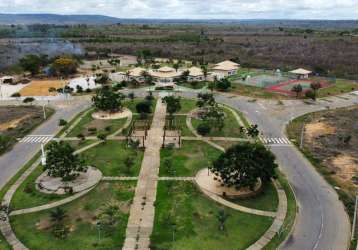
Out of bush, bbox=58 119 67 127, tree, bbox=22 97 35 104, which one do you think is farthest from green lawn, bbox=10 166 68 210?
tree, bbox=22 97 35 104

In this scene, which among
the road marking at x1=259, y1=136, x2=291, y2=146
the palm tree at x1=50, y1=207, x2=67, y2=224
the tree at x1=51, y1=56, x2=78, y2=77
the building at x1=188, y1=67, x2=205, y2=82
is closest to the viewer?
the palm tree at x1=50, y1=207, x2=67, y2=224

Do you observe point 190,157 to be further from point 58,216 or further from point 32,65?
point 32,65

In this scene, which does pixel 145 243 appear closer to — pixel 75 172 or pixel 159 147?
pixel 75 172

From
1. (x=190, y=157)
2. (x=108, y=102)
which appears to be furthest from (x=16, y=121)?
(x=190, y=157)

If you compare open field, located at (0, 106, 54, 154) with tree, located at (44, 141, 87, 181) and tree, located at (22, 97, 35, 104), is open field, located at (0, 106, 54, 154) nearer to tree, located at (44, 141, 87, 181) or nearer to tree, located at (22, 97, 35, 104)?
tree, located at (22, 97, 35, 104)

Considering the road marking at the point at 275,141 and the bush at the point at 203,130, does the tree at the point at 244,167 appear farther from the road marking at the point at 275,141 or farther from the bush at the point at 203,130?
the road marking at the point at 275,141

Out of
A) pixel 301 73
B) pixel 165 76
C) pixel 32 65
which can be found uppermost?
pixel 32 65
